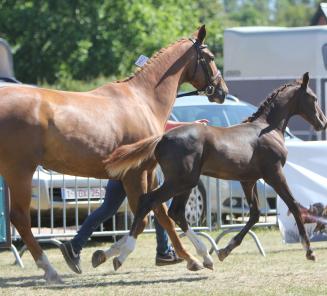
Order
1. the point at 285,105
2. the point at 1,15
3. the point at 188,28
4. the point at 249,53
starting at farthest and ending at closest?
the point at 188,28, the point at 1,15, the point at 249,53, the point at 285,105

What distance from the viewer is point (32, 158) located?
29.0 feet

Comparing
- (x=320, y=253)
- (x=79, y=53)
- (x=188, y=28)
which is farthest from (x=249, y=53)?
(x=188, y=28)

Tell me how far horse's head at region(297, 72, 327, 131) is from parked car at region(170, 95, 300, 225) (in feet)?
8.82

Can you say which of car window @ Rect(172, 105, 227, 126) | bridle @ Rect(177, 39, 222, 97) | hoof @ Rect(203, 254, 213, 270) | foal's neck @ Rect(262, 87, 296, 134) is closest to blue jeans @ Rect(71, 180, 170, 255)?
hoof @ Rect(203, 254, 213, 270)

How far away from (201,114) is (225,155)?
226 inches

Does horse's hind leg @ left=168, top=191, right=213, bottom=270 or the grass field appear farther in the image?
horse's hind leg @ left=168, top=191, right=213, bottom=270

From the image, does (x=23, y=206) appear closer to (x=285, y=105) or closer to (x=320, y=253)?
(x=285, y=105)

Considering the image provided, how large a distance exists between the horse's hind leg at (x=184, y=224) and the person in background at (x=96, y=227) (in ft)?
1.65

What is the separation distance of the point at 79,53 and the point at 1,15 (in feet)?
8.13

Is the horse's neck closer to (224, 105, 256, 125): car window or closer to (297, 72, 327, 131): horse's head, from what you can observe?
(297, 72, 327, 131): horse's head

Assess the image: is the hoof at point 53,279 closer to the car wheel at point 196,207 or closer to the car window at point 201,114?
the car wheel at point 196,207

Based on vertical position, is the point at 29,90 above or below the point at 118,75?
above

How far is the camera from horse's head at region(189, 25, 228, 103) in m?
10.1

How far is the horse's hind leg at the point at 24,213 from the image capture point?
888 centimetres
